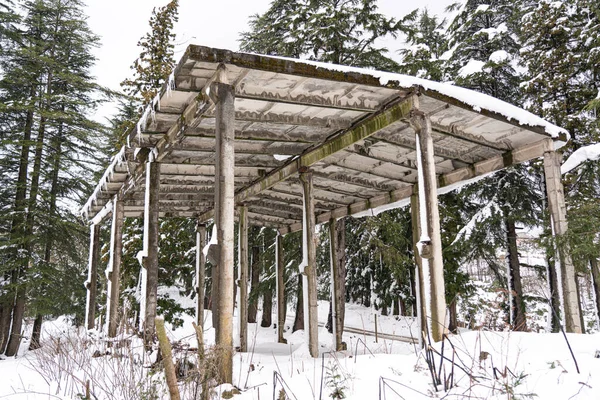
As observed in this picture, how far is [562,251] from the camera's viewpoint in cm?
620

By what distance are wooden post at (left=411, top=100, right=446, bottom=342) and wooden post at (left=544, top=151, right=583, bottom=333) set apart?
227cm

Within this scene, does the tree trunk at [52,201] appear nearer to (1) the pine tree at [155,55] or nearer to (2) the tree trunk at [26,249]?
(2) the tree trunk at [26,249]

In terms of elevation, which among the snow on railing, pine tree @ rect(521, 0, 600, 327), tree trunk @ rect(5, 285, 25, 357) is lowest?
tree trunk @ rect(5, 285, 25, 357)

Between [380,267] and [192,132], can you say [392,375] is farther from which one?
[380,267]

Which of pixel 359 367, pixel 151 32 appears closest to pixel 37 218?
pixel 151 32

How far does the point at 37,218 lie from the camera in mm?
16359

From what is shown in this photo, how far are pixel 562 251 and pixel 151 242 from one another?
20.6ft

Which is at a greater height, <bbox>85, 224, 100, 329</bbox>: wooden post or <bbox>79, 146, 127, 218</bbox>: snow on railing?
<bbox>79, 146, 127, 218</bbox>: snow on railing

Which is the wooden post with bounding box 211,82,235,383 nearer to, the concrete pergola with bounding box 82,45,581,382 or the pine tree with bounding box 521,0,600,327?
the concrete pergola with bounding box 82,45,581,382

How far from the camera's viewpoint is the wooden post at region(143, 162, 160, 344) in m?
6.98

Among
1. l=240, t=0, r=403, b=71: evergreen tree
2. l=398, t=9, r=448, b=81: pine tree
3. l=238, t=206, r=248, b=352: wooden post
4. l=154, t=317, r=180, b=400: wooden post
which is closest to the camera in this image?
l=154, t=317, r=180, b=400: wooden post

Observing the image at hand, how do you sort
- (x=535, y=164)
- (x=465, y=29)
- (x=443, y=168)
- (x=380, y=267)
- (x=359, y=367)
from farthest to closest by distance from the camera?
(x=380, y=267)
(x=465, y=29)
(x=535, y=164)
(x=443, y=168)
(x=359, y=367)

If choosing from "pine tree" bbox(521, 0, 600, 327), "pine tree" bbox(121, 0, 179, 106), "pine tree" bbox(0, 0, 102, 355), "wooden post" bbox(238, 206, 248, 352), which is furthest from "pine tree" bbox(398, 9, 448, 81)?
"pine tree" bbox(0, 0, 102, 355)

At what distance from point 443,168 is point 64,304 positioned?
14.6 meters
